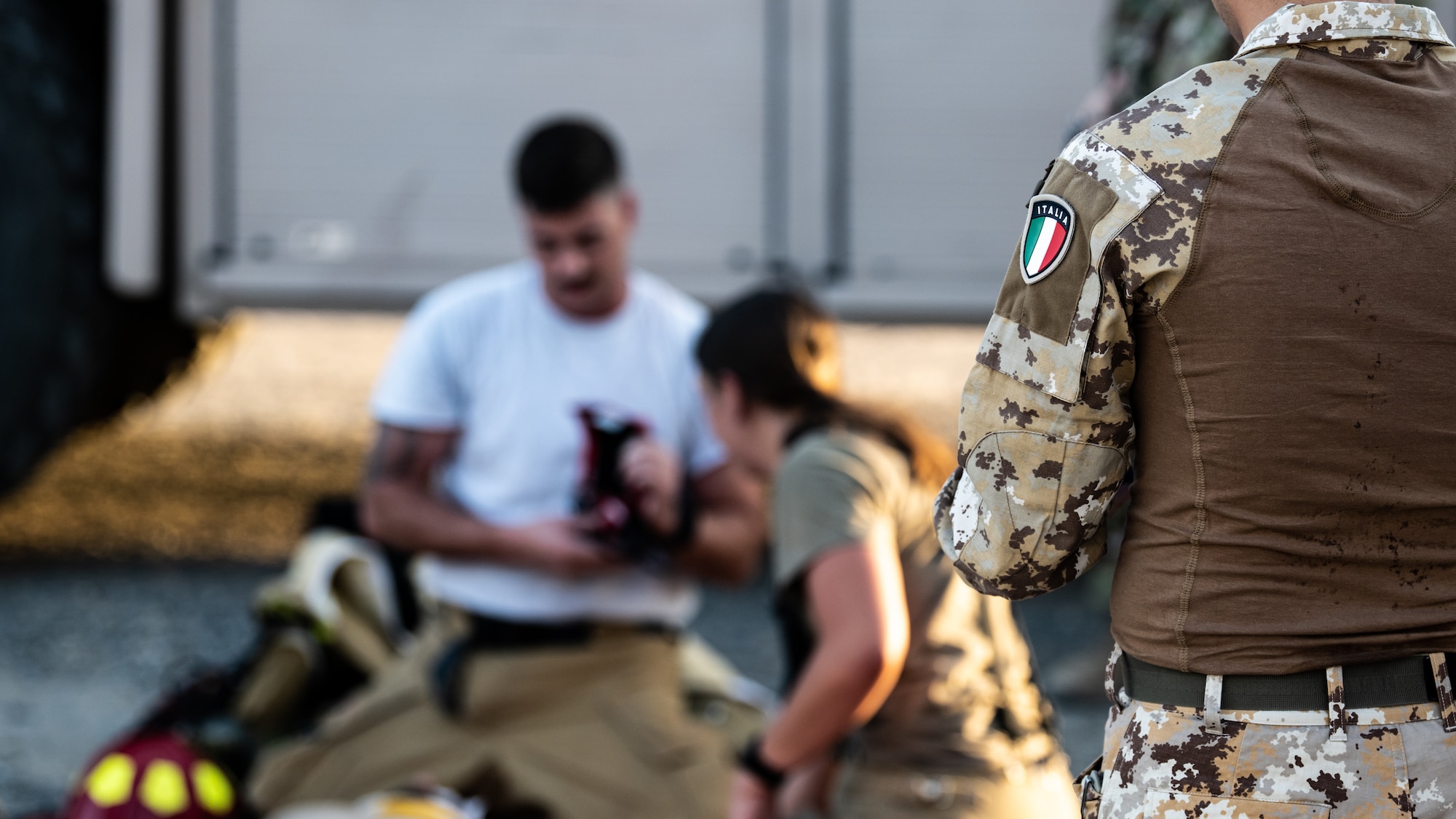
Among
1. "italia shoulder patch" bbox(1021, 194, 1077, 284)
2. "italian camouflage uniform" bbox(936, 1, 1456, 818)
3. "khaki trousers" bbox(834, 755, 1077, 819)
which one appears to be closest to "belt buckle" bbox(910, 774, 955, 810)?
"khaki trousers" bbox(834, 755, 1077, 819)

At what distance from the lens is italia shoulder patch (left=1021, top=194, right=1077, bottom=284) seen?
3.70 ft

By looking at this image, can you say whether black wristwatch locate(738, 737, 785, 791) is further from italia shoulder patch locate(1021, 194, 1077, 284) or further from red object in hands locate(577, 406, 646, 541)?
italia shoulder patch locate(1021, 194, 1077, 284)

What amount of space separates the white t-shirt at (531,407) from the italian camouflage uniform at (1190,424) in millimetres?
1660

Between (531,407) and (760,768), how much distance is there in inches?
44.6

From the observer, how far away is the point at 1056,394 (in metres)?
1.13

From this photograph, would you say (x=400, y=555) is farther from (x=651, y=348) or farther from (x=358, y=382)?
(x=358, y=382)

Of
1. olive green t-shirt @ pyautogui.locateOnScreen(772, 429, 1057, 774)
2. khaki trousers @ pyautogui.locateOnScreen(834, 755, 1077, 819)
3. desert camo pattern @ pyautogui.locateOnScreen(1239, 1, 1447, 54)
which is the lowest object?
khaki trousers @ pyautogui.locateOnScreen(834, 755, 1077, 819)

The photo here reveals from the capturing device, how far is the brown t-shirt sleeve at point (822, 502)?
1804 millimetres

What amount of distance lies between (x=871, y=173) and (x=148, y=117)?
206 cm

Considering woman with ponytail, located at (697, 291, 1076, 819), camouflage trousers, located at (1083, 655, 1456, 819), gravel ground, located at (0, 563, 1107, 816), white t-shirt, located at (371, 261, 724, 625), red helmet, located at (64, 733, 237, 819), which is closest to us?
camouflage trousers, located at (1083, 655, 1456, 819)

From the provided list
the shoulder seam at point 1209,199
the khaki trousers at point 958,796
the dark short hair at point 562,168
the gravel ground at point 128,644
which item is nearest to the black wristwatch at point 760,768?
the khaki trousers at point 958,796

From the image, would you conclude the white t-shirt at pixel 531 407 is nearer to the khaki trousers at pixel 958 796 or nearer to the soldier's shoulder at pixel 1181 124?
the khaki trousers at pixel 958 796

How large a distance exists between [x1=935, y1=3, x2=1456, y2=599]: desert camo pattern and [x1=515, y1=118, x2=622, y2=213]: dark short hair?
1779mm

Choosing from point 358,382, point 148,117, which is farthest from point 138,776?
point 358,382
